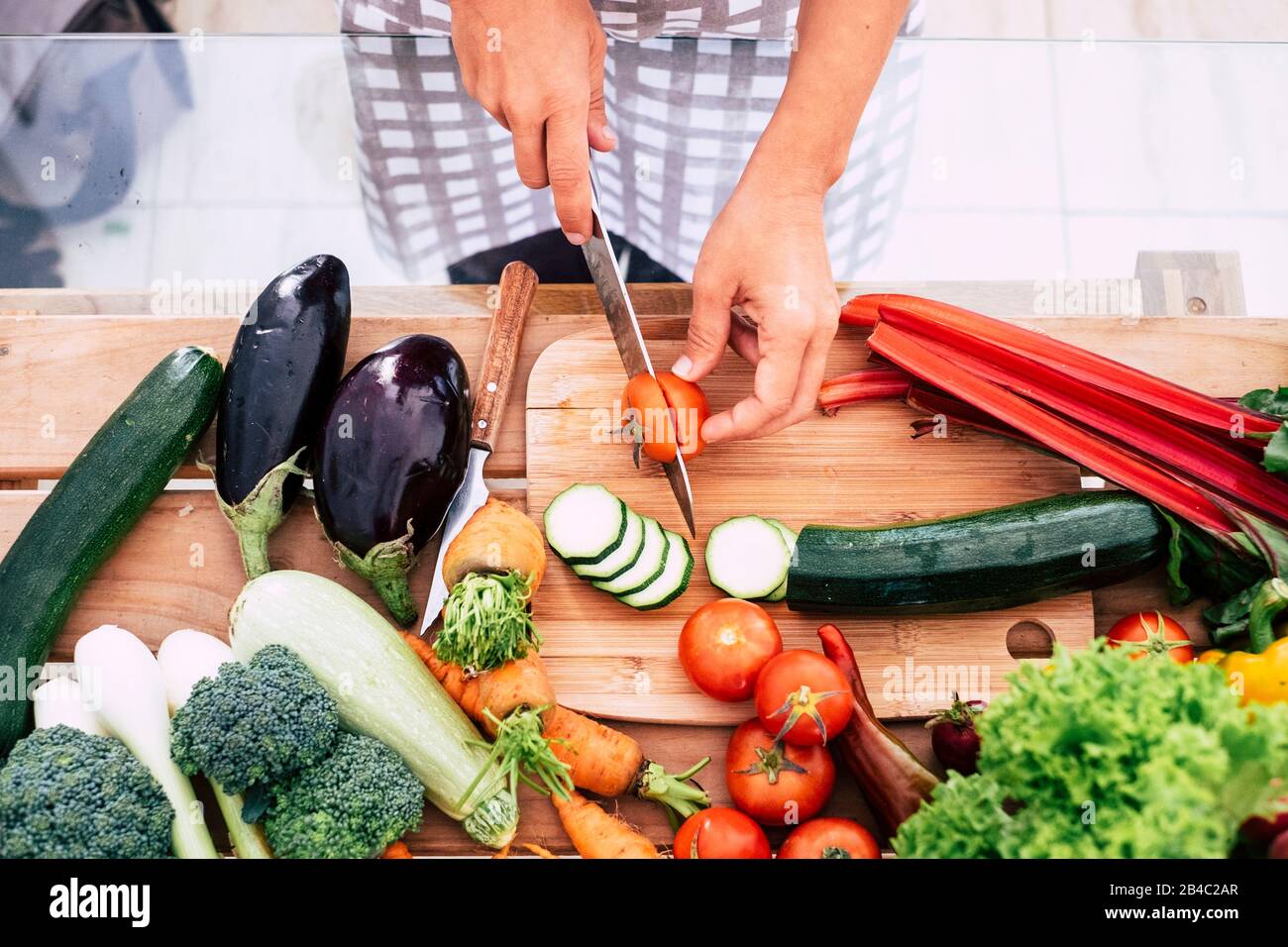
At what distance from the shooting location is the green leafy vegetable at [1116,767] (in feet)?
4.26

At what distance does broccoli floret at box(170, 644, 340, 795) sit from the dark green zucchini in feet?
3.33

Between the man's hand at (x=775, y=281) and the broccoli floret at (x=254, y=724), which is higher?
the man's hand at (x=775, y=281)

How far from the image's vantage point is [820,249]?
1.88m

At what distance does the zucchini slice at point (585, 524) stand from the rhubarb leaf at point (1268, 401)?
1.46 meters

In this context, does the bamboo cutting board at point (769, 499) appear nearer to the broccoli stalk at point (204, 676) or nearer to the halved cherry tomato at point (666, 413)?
the halved cherry tomato at point (666, 413)

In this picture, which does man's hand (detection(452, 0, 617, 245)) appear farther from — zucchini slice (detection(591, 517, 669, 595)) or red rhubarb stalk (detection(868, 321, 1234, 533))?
red rhubarb stalk (detection(868, 321, 1234, 533))

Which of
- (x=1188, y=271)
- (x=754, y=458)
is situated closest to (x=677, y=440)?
(x=754, y=458)

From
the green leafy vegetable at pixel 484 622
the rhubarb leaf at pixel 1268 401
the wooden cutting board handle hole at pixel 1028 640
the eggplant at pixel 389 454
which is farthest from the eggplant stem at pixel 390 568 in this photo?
the rhubarb leaf at pixel 1268 401

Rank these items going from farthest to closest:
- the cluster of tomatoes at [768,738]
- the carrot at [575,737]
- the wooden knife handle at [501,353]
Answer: the wooden knife handle at [501,353]
the carrot at [575,737]
the cluster of tomatoes at [768,738]

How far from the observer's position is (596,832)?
1920mm

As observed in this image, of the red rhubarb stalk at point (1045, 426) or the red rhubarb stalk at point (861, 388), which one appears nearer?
the red rhubarb stalk at point (1045, 426)

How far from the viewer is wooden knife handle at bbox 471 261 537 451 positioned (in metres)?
2.16
